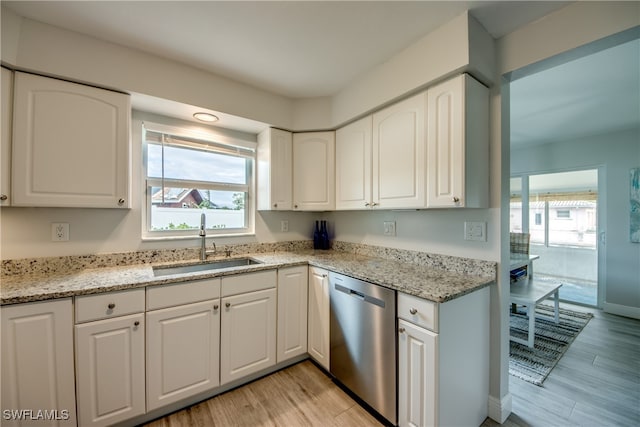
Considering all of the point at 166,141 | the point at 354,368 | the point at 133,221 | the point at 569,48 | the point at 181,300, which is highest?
the point at 569,48

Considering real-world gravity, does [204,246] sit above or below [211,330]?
above

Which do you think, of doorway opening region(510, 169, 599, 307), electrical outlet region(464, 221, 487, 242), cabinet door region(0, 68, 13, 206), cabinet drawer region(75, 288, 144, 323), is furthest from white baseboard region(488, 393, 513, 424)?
cabinet door region(0, 68, 13, 206)

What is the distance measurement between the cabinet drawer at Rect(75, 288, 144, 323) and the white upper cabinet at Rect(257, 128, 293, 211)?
125 centimetres

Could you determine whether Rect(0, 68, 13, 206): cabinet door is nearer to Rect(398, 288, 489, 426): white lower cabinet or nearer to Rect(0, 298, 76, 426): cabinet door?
Rect(0, 298, 76, 426): cabinet door

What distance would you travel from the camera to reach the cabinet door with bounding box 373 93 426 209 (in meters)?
1.70

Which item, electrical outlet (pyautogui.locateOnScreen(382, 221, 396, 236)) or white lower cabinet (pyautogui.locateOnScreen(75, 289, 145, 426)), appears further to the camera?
electrical outlet (pyautogui.locateOnScreen(382, 221, 396, 236))

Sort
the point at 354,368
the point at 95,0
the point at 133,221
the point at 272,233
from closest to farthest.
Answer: the point at 95,0 < the point at 354,368 < the point at 133,221 < the point at 272,233

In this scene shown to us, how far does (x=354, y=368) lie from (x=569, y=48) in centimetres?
226

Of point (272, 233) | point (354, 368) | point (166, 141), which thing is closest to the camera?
point (354, 368)

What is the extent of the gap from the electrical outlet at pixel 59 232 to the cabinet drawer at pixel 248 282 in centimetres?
111

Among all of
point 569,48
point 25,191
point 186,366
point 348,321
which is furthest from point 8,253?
point 569,48

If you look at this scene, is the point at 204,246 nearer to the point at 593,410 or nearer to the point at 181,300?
the point at 181,300

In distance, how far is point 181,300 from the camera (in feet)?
5.24

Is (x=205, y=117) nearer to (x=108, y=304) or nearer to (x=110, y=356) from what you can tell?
(x=108, y=304)
